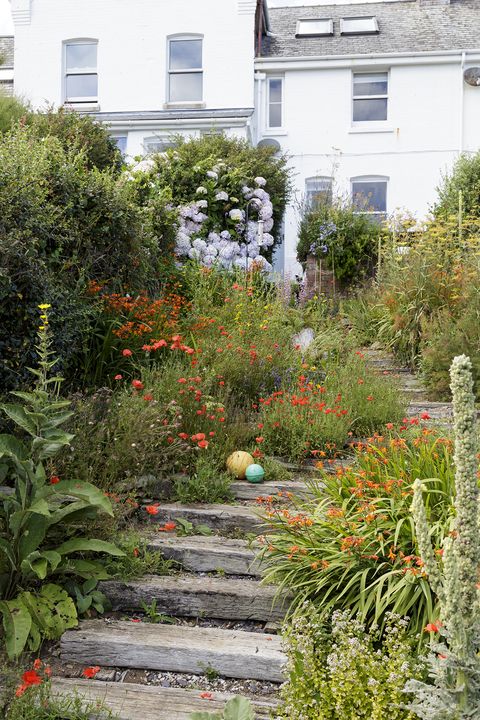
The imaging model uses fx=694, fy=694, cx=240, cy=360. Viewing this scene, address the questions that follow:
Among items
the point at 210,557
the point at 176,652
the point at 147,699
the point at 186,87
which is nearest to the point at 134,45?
the point at 186,87

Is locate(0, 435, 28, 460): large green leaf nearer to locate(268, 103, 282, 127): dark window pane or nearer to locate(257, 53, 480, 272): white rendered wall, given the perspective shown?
locate(257, 53, 480, 272): white rendered wall

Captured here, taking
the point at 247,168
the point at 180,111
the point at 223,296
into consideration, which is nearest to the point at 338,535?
the point at 223,296

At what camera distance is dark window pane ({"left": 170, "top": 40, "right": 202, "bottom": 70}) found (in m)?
16.7

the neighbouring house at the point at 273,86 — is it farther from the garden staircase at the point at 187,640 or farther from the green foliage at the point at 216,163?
the garden staircase at the point at 187,640

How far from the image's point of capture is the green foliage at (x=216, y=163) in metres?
11.0

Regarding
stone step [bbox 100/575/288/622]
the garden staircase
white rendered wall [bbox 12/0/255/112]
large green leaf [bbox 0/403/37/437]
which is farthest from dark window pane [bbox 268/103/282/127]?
stone step [bbox 100/575/288/622]

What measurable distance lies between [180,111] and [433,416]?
12.1 meters

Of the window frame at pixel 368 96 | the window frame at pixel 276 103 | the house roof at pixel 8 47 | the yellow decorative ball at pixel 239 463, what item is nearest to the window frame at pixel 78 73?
the house roof at pixel 8 47

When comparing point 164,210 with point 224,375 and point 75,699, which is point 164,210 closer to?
point 224,375

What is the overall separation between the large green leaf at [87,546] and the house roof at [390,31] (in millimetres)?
16391

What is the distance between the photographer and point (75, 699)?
285 cm

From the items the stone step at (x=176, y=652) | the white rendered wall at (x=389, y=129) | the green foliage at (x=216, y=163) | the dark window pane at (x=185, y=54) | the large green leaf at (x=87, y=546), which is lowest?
the stone step at (x=176, y=652)

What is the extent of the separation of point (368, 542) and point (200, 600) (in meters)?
0.94

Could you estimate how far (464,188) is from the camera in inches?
551
